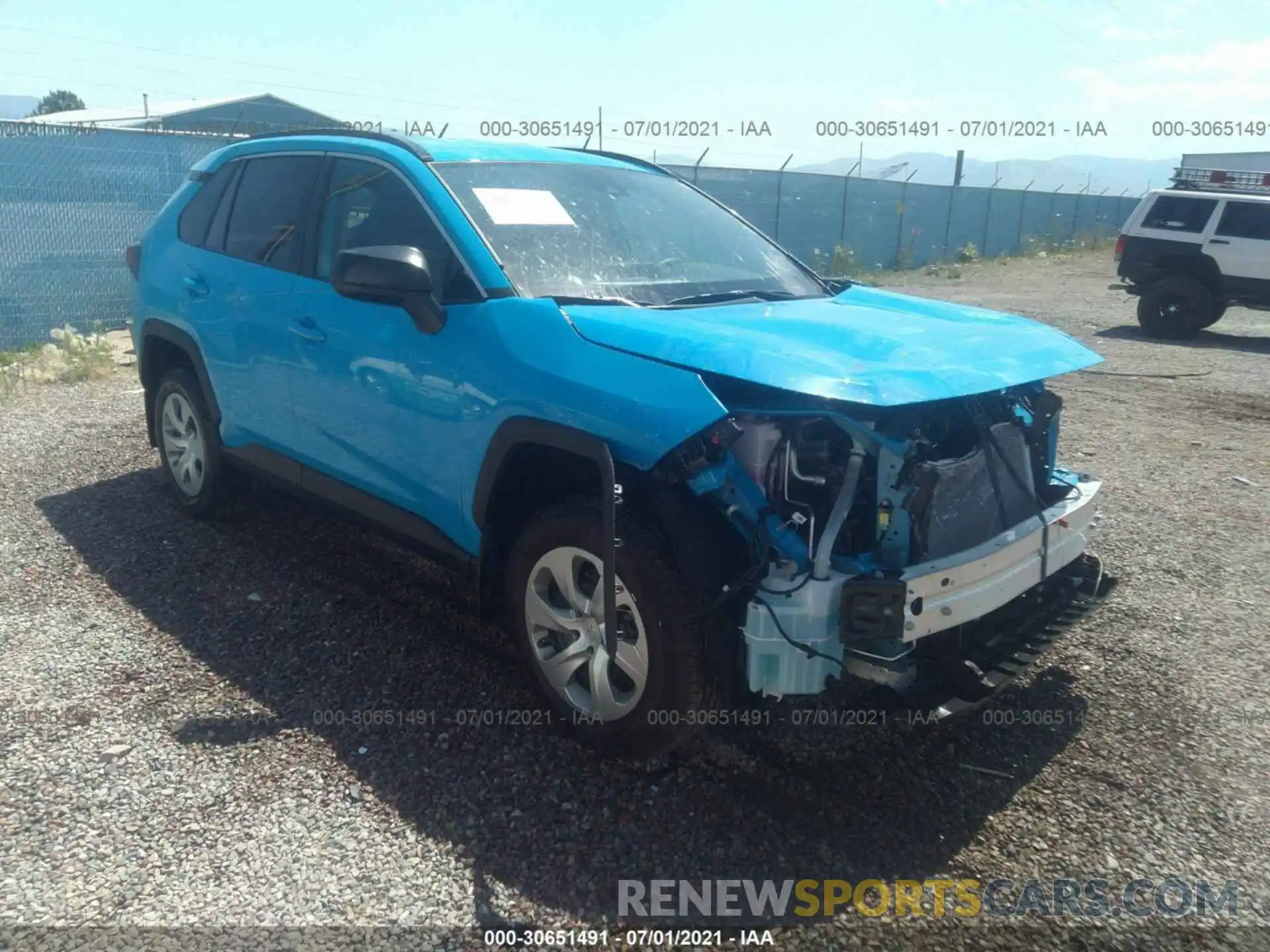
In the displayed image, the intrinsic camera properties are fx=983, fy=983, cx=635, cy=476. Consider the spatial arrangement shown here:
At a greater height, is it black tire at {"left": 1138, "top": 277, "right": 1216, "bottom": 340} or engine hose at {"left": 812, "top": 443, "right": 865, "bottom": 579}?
engine hose at {"left": 812, "top": 443, "right": 865, "bottom": 579}

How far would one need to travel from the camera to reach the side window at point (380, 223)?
3.41 meters

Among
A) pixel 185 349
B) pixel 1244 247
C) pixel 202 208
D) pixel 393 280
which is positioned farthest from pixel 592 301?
pixel 1244 247

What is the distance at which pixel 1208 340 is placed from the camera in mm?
13852

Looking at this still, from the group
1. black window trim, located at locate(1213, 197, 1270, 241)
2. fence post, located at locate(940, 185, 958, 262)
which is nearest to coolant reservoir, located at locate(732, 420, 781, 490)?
black window trim, located at locate(1213, 197, 1270, 241)

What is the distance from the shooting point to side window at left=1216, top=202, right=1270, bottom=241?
13156 mm

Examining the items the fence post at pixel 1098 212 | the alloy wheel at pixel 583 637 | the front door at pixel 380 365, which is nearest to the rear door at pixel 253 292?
the front door at pixel 380 365

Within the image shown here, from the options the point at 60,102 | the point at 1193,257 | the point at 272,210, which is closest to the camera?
the point at 272,210

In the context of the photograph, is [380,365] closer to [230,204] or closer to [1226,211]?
[230,204]

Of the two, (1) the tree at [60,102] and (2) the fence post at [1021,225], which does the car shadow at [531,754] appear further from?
(1) the tree at [60,102]

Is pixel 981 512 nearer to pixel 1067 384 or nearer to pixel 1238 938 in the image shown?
pixel 1238 938

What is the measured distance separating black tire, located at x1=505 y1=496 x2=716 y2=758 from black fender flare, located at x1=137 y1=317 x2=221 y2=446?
2380 mm

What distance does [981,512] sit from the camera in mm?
3090

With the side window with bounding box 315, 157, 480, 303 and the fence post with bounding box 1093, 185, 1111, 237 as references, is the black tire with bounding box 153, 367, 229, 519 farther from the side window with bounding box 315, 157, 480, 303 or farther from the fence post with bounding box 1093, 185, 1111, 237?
the fence post with bounding box 1093, 185, 1111, 237

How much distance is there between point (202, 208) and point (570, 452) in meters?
3.08
